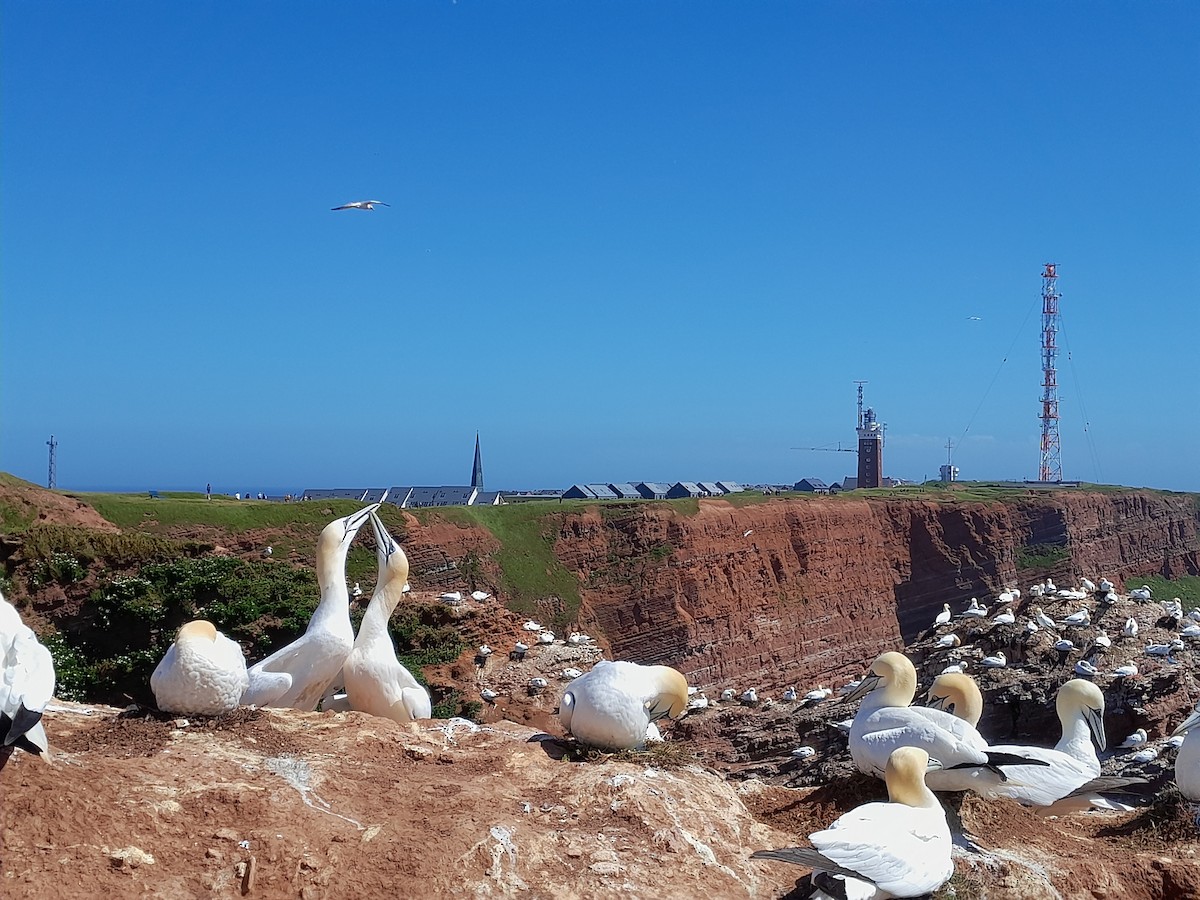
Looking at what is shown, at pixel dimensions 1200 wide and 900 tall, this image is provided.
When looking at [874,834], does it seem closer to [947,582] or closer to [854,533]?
[854,533]

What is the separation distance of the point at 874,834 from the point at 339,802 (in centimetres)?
340

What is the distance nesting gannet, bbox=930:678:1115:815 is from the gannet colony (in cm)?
1

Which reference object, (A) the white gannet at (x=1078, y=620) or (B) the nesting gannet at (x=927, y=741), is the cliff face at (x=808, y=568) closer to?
(A) the white gannet at (x=1078, y=620)

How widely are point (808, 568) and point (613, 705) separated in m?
45.0

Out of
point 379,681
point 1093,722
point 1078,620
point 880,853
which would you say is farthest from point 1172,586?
point 880,853

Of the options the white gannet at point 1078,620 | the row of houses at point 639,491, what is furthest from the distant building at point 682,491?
the white gannet at point 1078,620

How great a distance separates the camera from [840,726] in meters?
12.0

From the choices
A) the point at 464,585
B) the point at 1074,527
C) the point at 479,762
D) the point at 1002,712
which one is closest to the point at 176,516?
the point at 464,585

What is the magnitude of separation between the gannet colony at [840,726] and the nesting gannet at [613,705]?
0.01m

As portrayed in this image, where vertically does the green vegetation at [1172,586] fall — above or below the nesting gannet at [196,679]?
below

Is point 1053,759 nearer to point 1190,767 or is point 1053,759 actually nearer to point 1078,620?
point 1190,767

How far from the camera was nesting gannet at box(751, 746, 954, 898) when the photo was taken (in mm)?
6168

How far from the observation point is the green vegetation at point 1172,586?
61.5m

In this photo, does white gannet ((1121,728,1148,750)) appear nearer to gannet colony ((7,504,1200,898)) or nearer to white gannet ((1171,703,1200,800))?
gannet colony ((7,504,1200,898))
